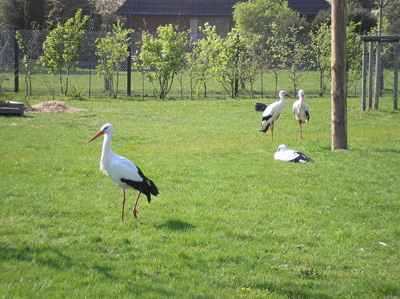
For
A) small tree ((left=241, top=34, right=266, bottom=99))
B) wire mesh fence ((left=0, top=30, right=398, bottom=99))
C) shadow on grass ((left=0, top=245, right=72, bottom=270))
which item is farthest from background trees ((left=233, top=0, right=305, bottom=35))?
shadow on grass ((left=0, top=245, right=72, bottom=270))

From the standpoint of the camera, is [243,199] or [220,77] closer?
[243,199]

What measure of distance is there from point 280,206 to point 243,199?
0.60 m

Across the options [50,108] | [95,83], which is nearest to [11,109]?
[50,108]

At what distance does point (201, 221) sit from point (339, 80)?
626cm

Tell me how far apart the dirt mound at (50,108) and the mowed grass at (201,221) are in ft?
13.4

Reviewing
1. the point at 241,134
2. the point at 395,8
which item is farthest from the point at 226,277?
the point at 395,8

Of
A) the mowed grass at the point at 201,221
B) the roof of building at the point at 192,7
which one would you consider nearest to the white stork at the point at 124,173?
the mowed grass at the point at 201,221

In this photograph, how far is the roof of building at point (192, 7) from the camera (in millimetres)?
38719

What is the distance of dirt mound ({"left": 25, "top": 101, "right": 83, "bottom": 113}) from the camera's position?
16.6m

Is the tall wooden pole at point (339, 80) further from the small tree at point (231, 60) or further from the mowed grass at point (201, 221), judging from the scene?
the small tree at point (231, 60)

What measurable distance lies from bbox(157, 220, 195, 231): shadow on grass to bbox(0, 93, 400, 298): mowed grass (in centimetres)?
3

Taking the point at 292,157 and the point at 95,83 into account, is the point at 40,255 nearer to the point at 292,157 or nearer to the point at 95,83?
the point at 292,157

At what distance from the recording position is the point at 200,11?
129 feet

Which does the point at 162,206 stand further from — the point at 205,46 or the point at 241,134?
the point at 205,46
